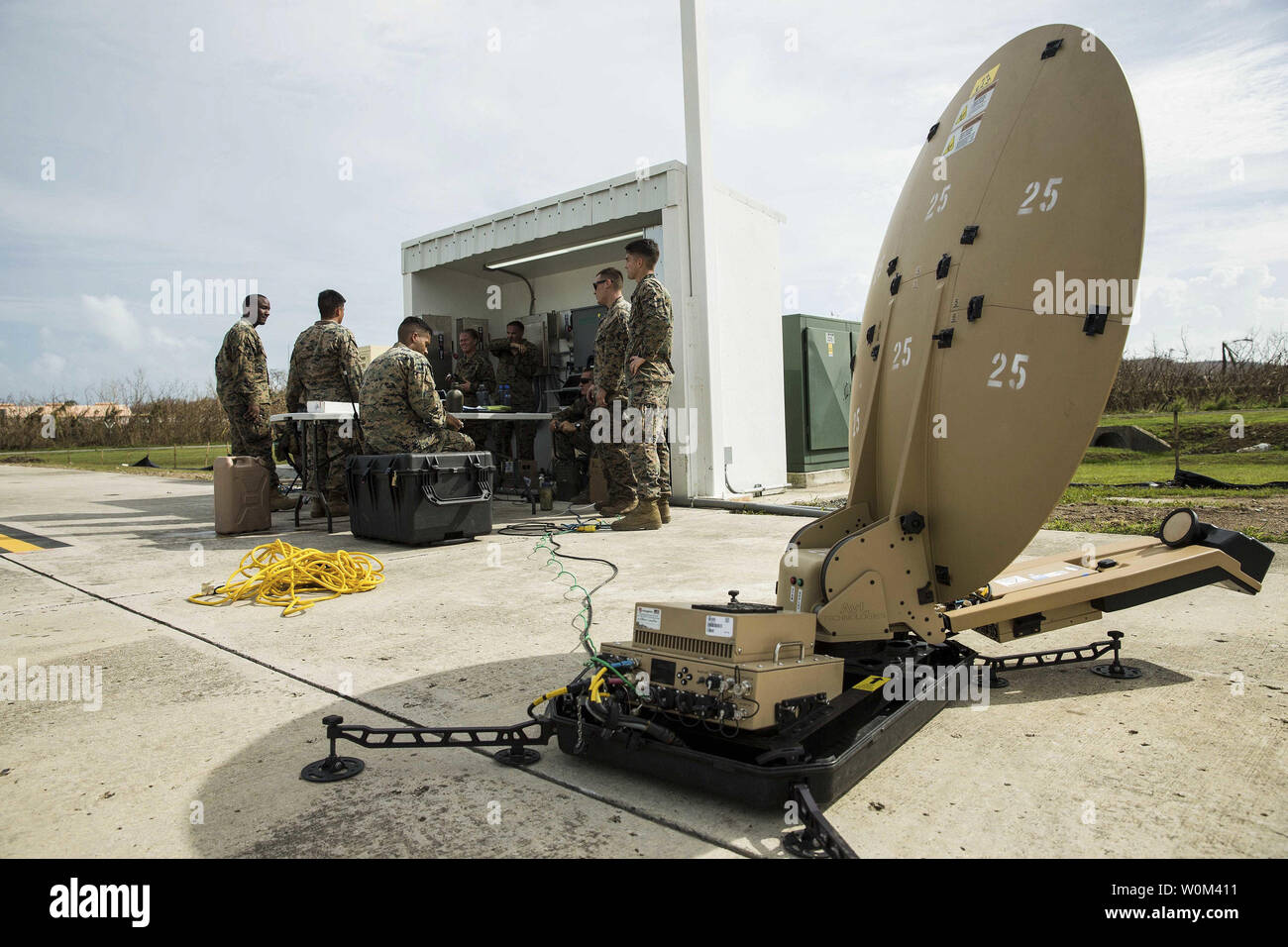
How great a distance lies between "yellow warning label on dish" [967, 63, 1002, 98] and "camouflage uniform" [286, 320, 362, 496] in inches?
238

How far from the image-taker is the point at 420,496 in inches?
219

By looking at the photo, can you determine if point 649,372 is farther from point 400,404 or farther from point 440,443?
point 400,404

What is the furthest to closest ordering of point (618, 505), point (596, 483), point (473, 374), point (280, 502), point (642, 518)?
point (473, 374) → point (280, 502) → point (596, 483) → point (618, 505) → point (642, 518)

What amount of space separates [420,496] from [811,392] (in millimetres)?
5769

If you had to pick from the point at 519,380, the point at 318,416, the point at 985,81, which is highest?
the point at 985,81

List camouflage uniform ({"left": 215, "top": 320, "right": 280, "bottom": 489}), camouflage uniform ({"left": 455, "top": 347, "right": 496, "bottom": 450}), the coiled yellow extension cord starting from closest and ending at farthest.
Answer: the coiled yellow extension cord
camouflage uniform ({"left": 215, "top": 320, "right": 280, "bottom": 489})
camouflage uniform ({"left": 455, "top": 347, "right": 496, "bottom": 450})

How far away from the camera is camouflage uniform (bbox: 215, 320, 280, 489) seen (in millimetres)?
7539

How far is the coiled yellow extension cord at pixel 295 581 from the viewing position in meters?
4.02

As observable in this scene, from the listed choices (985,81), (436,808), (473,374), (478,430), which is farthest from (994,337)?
(473,374)

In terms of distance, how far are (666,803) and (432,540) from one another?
429cm

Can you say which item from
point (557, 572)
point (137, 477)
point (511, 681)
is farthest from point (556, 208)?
point (137, 477)

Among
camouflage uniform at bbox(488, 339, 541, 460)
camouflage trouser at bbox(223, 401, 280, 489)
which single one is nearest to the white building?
camouflage uniform at bbox(488, 339, 541, 460)

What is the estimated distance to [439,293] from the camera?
10.7 m

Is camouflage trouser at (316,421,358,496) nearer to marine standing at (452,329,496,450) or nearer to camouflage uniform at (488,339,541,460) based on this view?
marine standing at (452,329,496,450)
